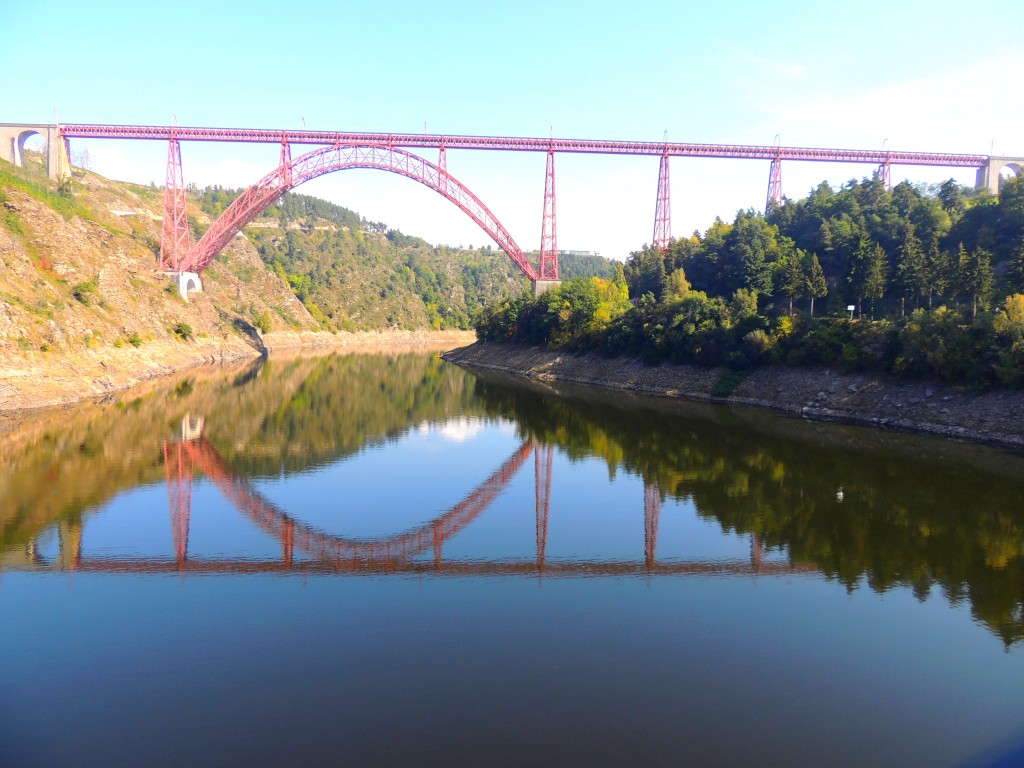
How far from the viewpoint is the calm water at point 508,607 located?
7.71m

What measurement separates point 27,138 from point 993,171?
249 feet

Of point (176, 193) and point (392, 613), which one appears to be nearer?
point (392, 613)

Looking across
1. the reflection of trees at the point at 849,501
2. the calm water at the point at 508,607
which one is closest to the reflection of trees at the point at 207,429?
the calm water at the point at 508,607

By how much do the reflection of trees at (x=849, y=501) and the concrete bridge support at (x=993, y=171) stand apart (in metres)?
36.9

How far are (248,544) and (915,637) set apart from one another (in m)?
12.0

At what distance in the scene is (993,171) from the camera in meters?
51.9

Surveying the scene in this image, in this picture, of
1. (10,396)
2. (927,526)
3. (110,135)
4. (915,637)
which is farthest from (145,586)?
(110,135)

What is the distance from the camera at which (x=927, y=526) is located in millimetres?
15977

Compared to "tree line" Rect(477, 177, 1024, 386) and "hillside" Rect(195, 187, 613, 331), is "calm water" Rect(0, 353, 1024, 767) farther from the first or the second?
"hillside" Rect(195, 187, 613, 331)

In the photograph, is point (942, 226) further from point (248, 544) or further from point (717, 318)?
point (248, 544)

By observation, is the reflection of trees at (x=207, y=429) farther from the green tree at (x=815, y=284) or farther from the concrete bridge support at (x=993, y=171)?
the concrete bridge support at (x=993, y=171)

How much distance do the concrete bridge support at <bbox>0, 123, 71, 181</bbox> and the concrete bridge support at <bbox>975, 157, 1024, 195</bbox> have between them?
7031 cm

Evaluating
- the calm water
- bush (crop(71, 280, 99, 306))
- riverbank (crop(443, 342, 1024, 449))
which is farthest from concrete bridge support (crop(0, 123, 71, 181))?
riverbank (crop(443, 342, 1024, 449))

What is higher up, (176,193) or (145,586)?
(176,193)
